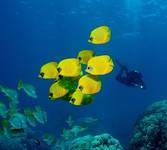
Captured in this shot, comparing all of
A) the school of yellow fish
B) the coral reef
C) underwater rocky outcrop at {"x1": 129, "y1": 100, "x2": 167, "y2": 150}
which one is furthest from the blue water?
the school of yellow fish

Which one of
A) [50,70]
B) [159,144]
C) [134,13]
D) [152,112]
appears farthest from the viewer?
[134,13]

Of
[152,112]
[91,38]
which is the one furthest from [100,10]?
[91,38]

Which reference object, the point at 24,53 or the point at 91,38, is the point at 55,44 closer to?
the point at 24,53

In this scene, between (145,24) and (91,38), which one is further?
(145,24)

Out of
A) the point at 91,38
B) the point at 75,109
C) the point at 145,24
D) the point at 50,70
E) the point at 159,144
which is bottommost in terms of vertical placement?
the point at 75,109

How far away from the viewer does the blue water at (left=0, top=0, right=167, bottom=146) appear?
34125mm

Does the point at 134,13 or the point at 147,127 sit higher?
the point at 134,13

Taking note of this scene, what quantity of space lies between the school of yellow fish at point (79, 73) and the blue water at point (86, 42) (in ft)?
57.3

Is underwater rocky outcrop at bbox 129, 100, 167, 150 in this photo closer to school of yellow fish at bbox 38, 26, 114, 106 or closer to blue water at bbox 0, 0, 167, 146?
school of yellow fish at bbox 38, 26, 114, 106

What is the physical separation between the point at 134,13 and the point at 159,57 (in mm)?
20090

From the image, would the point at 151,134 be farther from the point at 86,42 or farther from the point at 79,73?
the point at 86,42

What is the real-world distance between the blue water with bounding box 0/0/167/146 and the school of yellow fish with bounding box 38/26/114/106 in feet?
57.3

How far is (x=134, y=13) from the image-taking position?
35.6 meters

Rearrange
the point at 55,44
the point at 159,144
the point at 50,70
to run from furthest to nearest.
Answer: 1. the point at 55,44
2. the point at 159,144
3. the point at 50,70
